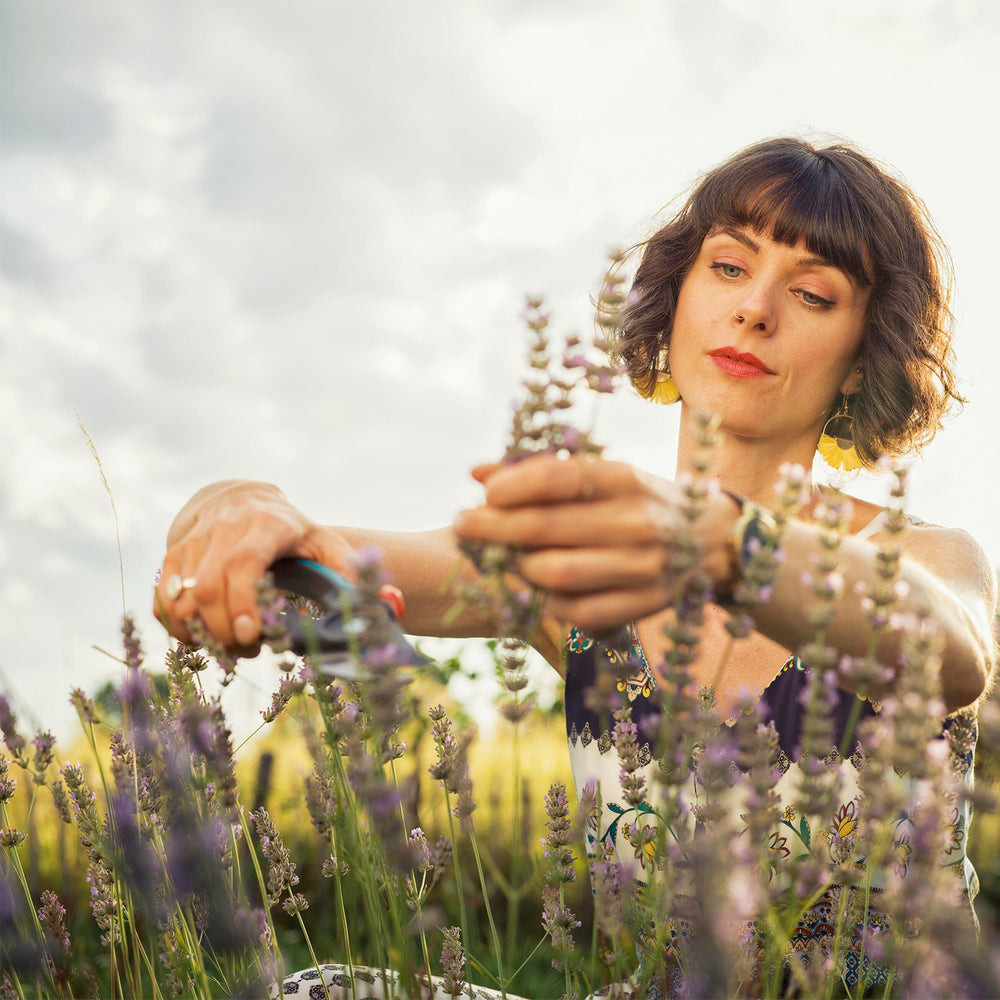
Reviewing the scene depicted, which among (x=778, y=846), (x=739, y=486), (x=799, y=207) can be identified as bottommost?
(x=778, y=846)

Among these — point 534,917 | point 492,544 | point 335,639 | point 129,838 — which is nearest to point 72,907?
point 534,917

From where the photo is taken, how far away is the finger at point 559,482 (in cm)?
89

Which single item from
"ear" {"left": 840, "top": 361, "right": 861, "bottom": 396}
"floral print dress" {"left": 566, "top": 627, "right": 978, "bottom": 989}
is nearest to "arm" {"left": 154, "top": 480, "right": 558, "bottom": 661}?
"floral print dress" {"left": 566, "top": 627, "right": 978, "bottom": 989}

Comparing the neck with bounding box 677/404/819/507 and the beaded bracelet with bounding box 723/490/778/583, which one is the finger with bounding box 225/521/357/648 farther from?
the neck with bounding box 677/404/819/507

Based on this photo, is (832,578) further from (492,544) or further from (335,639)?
(335,639)

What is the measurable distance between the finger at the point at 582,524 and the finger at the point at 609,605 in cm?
5

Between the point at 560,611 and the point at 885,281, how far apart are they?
2076 mm

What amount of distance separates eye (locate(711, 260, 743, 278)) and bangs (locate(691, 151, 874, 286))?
0.12 m

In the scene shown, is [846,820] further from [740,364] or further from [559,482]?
[559,482]

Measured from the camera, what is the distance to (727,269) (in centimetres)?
241

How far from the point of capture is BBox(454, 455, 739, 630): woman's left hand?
2.95ft

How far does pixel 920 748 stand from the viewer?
0.86 m

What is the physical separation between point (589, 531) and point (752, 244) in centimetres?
174

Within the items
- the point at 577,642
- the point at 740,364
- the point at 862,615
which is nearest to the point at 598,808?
the point at 862,615
